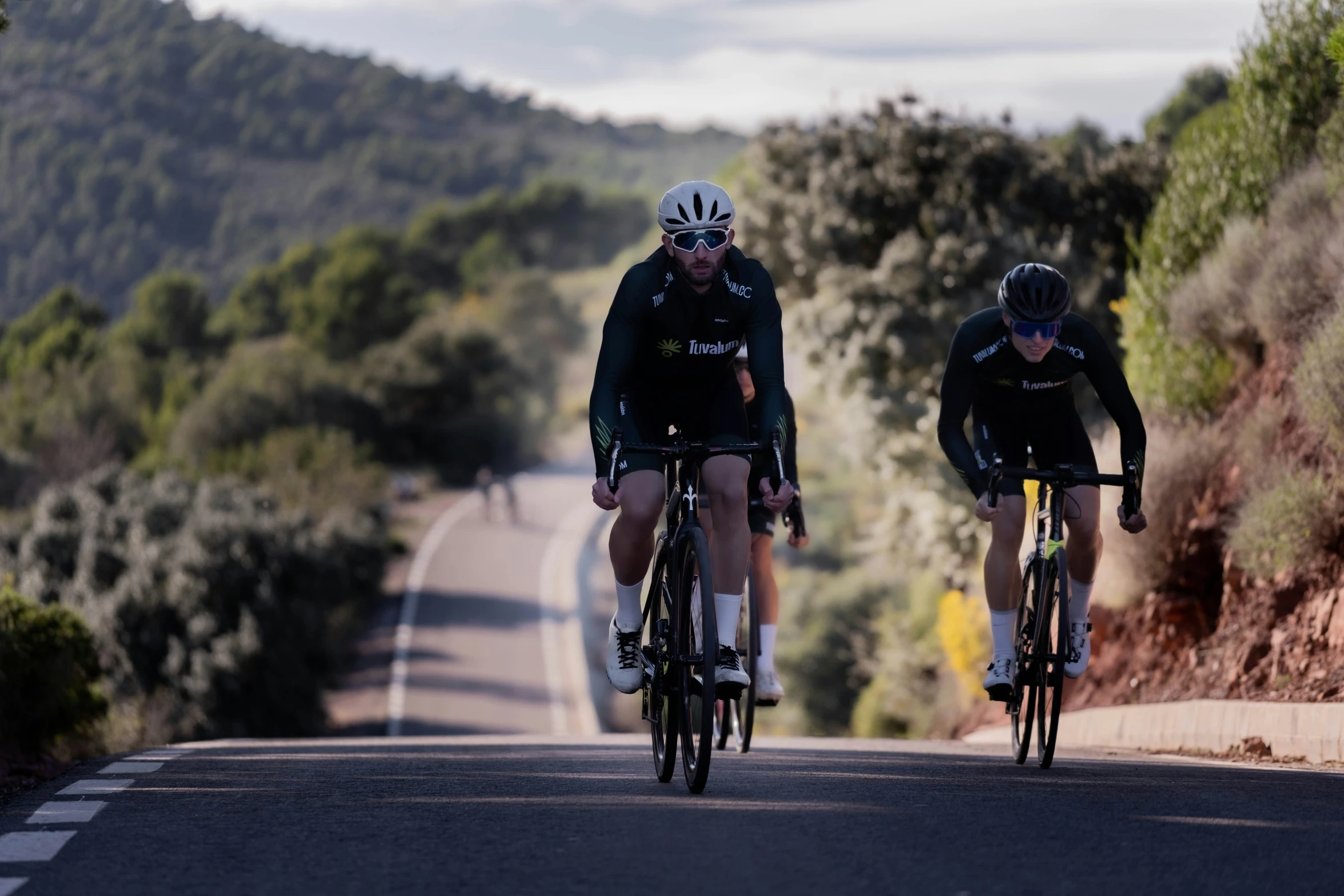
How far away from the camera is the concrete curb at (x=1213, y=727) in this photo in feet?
31.3

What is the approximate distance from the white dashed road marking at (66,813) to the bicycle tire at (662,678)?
2.26 metres

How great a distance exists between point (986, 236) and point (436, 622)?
109 ft

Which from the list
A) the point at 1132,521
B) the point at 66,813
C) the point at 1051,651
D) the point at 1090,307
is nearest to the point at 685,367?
the point at 1051,651

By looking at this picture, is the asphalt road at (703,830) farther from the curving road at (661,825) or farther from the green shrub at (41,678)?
the green shrub at (41,678)

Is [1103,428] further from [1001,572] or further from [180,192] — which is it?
[180,192]

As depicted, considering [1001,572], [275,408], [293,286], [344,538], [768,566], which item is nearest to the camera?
[1001,572]

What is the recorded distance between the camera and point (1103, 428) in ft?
67.1

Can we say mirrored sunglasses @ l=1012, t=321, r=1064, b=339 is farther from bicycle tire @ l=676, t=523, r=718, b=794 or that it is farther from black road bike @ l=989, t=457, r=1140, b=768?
bicycle tire @ l=676, t=523, r=718, b=794

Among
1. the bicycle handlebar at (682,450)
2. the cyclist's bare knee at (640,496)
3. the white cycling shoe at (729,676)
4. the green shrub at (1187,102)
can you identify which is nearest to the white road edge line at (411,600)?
the green shrub at (1187,102)

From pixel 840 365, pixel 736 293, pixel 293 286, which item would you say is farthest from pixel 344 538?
pixel 293 286

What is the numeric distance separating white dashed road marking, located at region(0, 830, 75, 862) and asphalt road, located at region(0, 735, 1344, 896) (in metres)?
0.06

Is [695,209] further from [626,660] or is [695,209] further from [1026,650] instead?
[1026,650]

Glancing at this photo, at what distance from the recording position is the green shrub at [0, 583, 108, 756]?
37.1 feet

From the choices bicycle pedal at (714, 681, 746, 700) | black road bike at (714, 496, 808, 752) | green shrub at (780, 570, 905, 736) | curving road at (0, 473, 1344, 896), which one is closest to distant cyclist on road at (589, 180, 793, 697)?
bicycle pedal at (714, 681, 746, 700)
